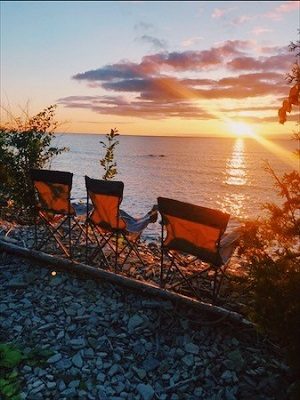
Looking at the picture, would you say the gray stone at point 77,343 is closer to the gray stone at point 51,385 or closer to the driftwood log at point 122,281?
the gray stone at point 51,385

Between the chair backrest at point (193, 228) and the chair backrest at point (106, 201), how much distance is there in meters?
0.91

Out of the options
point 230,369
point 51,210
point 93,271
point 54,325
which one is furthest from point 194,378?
point 51,210

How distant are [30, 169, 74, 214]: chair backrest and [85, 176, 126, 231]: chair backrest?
0.40 m

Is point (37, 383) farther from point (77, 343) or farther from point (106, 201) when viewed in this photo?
point (106, 201)

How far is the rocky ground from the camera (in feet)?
14.6

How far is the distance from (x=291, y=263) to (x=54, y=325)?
304 centimetres

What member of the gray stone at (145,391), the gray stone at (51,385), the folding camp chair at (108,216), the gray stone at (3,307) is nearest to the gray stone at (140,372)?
the gray stone at (145,391)

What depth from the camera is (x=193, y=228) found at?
5.88 meters

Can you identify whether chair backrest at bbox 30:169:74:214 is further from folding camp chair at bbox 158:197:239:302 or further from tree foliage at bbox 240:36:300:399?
tree foliage at bbox 240:36:300:399

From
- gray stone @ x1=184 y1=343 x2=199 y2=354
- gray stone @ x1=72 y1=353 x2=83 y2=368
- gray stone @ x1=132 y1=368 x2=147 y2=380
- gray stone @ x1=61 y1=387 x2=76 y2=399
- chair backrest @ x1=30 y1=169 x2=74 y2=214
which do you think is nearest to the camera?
gray stone @ x1=61 y1=387 x2=76 y2=399

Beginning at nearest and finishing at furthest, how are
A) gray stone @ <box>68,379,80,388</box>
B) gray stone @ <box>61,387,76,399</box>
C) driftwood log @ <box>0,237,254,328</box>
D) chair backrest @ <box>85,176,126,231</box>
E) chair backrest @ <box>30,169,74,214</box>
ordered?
gray stone @ <box>61,387,76,399</box> < gray stone @ <box>68,379,80,388</box> < driftwood log @ <box>0,237,254,328</box> < chair backrest @ <box>85,176,126,231</box> < chair backrest @ <box>30,169,74,214</box>

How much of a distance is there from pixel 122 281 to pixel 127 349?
128cm

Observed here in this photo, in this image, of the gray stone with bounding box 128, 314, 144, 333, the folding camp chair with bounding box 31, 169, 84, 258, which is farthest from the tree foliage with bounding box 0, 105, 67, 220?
the gray stone with bounding box 128, 314, 144, 333

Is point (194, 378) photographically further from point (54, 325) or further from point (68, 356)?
point (54, 325)
